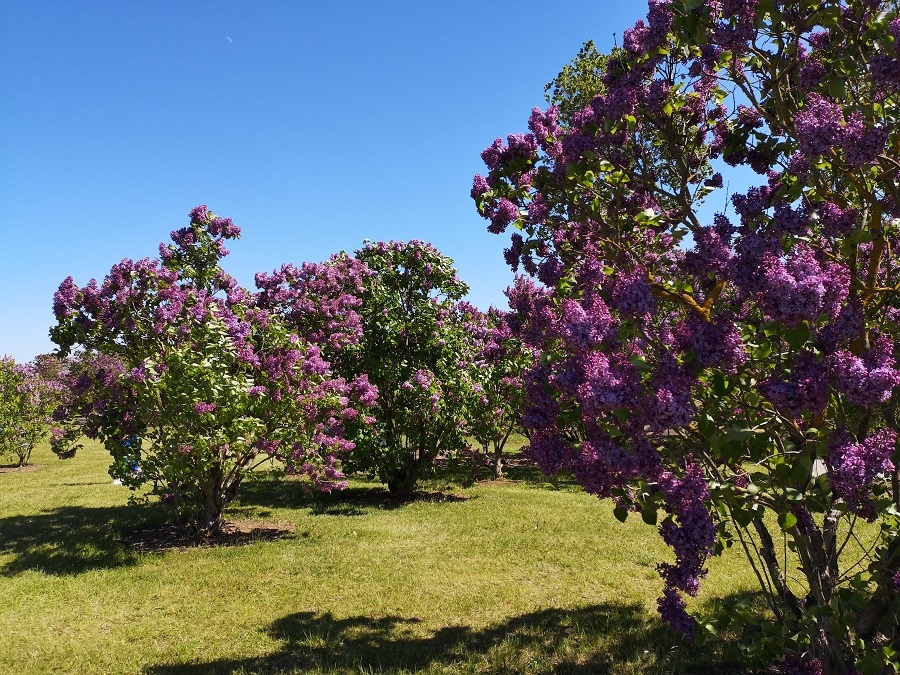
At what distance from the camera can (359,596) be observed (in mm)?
7371

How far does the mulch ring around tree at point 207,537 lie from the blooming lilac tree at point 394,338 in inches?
120

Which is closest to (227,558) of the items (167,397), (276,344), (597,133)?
(167,397)

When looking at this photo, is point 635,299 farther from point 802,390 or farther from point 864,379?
point 864,379

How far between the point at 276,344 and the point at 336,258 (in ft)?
16.4

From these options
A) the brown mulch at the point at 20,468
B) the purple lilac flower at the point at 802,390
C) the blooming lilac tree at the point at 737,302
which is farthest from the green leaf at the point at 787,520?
the brown mulch at the point at 20,468

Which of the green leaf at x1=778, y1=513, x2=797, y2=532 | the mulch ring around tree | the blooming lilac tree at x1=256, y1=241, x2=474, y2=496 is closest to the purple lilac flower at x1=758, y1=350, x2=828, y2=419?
the green leaf at x1=778, y1=513, x2=797, y2=532

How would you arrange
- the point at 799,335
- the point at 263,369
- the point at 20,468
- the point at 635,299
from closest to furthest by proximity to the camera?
1. the point at 799,335
2. the point at 635,299
3. the point at 263,369
4. the point at 20,468

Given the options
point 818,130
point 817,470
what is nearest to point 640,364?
point 818,130

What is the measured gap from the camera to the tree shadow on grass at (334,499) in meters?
13.2

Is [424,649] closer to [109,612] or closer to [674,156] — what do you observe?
[109,612]

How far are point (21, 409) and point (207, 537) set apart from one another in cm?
1770

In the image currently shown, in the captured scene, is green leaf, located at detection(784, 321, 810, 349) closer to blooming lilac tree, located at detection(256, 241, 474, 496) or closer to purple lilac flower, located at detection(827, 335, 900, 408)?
purple lilac flower, located at detection(827, 335, 900, 408)

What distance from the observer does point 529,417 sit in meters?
3.90

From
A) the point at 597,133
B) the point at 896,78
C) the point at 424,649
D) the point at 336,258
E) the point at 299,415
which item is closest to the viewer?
the point at 896,78
